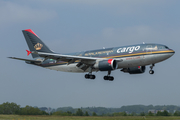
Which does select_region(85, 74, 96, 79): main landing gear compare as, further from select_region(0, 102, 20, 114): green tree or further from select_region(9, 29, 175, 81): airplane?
select_region(0, 102, 20, 114): green tree

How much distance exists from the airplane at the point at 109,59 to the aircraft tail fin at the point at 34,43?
10.9ft

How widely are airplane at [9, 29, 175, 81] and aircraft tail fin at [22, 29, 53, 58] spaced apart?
332cm

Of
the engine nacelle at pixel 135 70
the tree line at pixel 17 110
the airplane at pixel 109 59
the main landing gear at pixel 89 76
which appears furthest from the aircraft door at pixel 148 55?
the tree line at pixel 17 110

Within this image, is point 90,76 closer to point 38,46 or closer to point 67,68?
point 67,68


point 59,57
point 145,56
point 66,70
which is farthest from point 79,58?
point 145,56

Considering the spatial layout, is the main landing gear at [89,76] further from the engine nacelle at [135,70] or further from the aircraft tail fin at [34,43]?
the aircraft tail fin at [34,43]

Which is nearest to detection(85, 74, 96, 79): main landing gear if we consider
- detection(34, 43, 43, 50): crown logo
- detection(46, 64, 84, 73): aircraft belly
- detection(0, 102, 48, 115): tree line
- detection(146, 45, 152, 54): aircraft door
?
detection(46, 64, 84, 73): aircraft belly

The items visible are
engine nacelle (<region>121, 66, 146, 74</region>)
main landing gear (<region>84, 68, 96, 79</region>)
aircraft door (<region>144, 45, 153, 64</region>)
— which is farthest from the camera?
engine nacelle (<region>121, 66, 146, 74</region>)

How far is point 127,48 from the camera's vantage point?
49.4 metres

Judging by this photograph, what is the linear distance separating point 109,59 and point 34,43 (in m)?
20.2

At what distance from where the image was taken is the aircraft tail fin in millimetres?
61844

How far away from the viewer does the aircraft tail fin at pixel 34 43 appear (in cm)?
6184

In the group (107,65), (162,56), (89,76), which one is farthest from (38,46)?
(162,56)

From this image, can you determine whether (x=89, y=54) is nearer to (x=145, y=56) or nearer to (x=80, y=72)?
(x=80, y=72)
